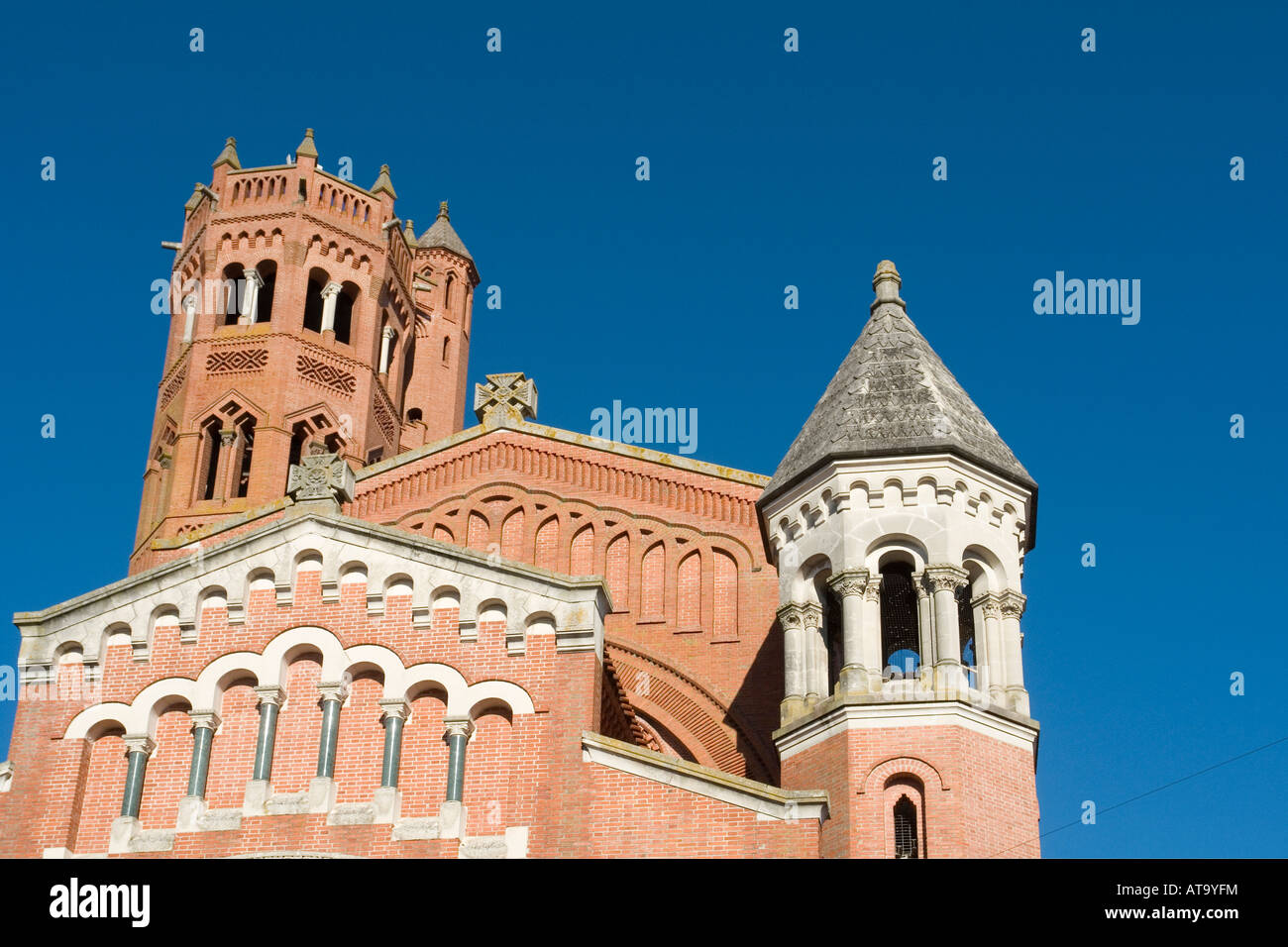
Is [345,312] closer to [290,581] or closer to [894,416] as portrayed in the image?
[894,416]

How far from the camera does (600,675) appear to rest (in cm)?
2245

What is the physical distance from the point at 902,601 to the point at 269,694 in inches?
416

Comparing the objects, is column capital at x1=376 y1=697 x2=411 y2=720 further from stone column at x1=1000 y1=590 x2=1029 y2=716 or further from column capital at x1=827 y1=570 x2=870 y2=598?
stone column at x1=1000 y1=590 x2=1029 y2=716

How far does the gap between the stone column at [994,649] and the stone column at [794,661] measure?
2383 millimetres

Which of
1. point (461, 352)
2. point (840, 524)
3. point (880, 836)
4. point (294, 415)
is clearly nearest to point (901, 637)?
point (840, 524)

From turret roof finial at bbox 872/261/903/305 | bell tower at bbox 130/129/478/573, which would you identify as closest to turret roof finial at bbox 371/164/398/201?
bell tower at bbox 130/129/478/573

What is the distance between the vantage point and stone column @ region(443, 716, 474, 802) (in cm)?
2148

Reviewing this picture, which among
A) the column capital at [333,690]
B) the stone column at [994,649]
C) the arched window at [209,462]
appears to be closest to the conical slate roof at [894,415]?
the stone column at [994,649]

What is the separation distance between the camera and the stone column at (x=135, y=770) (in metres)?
22.0

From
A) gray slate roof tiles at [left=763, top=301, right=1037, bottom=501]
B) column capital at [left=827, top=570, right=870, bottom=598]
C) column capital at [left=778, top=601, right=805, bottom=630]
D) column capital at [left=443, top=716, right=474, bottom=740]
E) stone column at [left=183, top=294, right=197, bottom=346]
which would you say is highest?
stone column at [left=183, top=294, right=197, bottom=346]

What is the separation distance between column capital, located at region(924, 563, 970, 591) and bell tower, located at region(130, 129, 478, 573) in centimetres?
2084

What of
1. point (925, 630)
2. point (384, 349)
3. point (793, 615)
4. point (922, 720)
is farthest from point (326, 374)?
point (922, 720)

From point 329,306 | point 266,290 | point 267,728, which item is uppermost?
point 266,290
